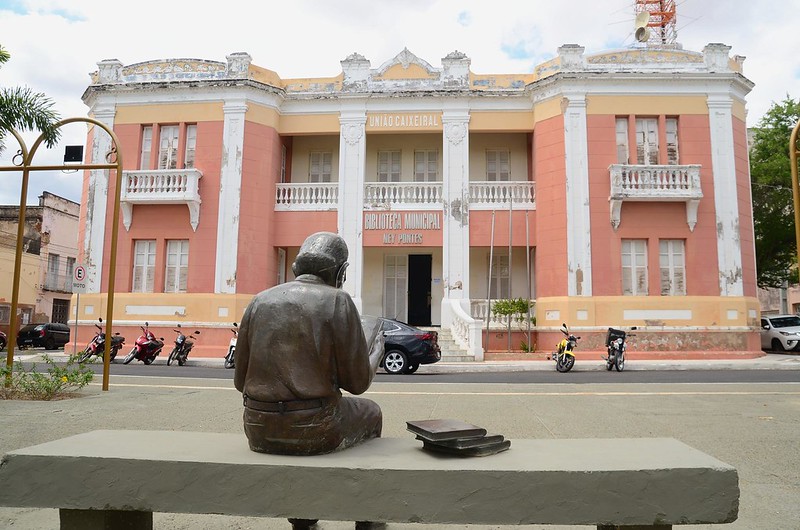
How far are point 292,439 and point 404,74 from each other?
18.3 meters

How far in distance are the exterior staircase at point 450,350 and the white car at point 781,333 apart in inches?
477

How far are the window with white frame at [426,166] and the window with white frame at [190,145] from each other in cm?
776

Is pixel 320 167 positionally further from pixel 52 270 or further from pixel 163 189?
pixel 52 270

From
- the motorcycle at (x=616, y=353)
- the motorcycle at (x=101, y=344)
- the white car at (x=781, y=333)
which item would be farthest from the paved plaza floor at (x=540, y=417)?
the white car at (x=781, y=333)

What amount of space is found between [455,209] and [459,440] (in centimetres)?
1647

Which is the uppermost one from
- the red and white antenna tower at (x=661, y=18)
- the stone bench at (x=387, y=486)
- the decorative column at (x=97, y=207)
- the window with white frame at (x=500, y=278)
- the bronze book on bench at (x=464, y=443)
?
the red and white antenna tower at (x=661, y=18)

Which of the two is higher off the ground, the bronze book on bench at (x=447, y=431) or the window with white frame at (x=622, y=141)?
the window with white frame at (x=622, y=141)

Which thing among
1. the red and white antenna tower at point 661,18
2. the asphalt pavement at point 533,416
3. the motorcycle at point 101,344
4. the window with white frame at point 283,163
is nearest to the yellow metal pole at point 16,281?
the asphalt pavement at point 533,416

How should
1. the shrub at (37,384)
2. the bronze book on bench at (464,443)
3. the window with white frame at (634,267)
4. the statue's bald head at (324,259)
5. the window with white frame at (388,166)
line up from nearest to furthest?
the bronze book on bench at (464,443) → the statue's bald head at (324,259) → the shrub at (37,384) → the window with white frame at (634,267) → the window with white frame at (388,166)

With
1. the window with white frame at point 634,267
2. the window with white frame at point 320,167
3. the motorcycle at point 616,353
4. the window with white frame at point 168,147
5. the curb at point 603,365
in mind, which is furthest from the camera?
the window with white frame at point 320,167

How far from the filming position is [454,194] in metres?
18.9

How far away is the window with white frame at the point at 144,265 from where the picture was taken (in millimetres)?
18844

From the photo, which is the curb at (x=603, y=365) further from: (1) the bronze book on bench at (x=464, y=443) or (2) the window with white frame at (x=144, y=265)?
(1) the bronze book on bench at (x=464, y=443)

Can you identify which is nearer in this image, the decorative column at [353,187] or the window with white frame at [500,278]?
the decorative column at [353,187]
